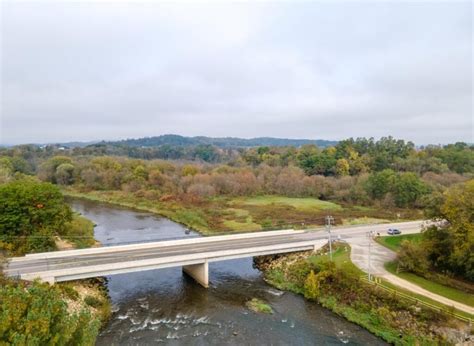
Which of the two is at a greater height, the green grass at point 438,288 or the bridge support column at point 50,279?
the bridge support column at point 50,279

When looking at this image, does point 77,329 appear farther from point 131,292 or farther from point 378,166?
point 378,166

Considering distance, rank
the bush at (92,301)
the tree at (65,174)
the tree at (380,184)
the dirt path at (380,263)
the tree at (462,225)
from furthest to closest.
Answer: the tree at (65,174)
the tree at (380,184)
the tree at (462,225)
the dirt path at (380,263)
the bush at (92,301)

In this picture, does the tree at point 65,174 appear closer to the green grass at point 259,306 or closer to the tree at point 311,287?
the green grass at point 259,306

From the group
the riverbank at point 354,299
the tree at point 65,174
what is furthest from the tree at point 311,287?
the tree at point 65,174

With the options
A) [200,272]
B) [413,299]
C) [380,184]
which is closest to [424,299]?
[413,299]

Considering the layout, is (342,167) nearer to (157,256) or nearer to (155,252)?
(155,252)

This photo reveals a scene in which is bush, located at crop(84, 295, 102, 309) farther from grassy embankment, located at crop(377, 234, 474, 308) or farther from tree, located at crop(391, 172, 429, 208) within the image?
tree, located at crop(391, 172, 429, 208)

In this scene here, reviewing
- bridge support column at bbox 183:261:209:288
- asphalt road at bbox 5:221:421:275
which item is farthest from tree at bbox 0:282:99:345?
bridge support column at bbox 183:261:209:288
